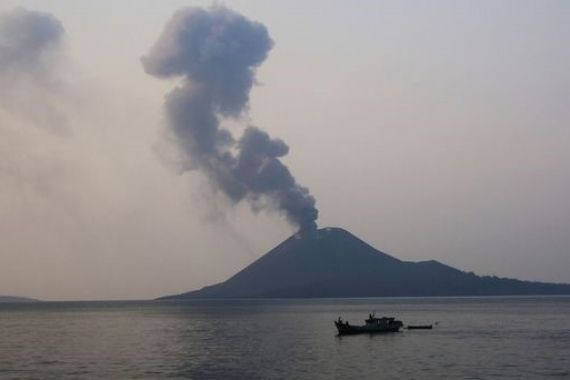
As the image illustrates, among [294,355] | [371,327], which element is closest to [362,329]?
[371,327]

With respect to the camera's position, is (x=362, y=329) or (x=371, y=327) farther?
(x=371, y=327)

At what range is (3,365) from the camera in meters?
51.7

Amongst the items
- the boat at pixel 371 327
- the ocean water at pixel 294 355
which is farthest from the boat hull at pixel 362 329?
the ocean water at pixel 294 355

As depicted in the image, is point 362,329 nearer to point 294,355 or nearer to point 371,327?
point 371,327

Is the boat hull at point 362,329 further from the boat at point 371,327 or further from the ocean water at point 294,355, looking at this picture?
the ocean water at point 294,355

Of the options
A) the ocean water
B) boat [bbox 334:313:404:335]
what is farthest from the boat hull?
the ocean water

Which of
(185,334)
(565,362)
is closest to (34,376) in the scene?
(565,362)

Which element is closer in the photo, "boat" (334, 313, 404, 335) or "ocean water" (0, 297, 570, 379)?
"ocean water" (0, 297, 570, 379)

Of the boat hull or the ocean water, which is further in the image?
the boat hull

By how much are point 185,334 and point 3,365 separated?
33.8 metres

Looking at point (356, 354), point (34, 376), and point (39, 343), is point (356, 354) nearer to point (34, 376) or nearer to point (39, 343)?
point (34, 376)

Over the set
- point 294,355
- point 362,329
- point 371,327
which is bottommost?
point 294,355

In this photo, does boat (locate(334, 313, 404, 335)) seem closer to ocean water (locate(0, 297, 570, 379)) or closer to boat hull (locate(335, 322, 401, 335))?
boat hull (locate(335, 322, 401, 335))

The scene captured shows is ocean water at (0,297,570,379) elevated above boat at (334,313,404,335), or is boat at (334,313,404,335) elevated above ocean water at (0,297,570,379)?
boat at (334,313,404,335)
